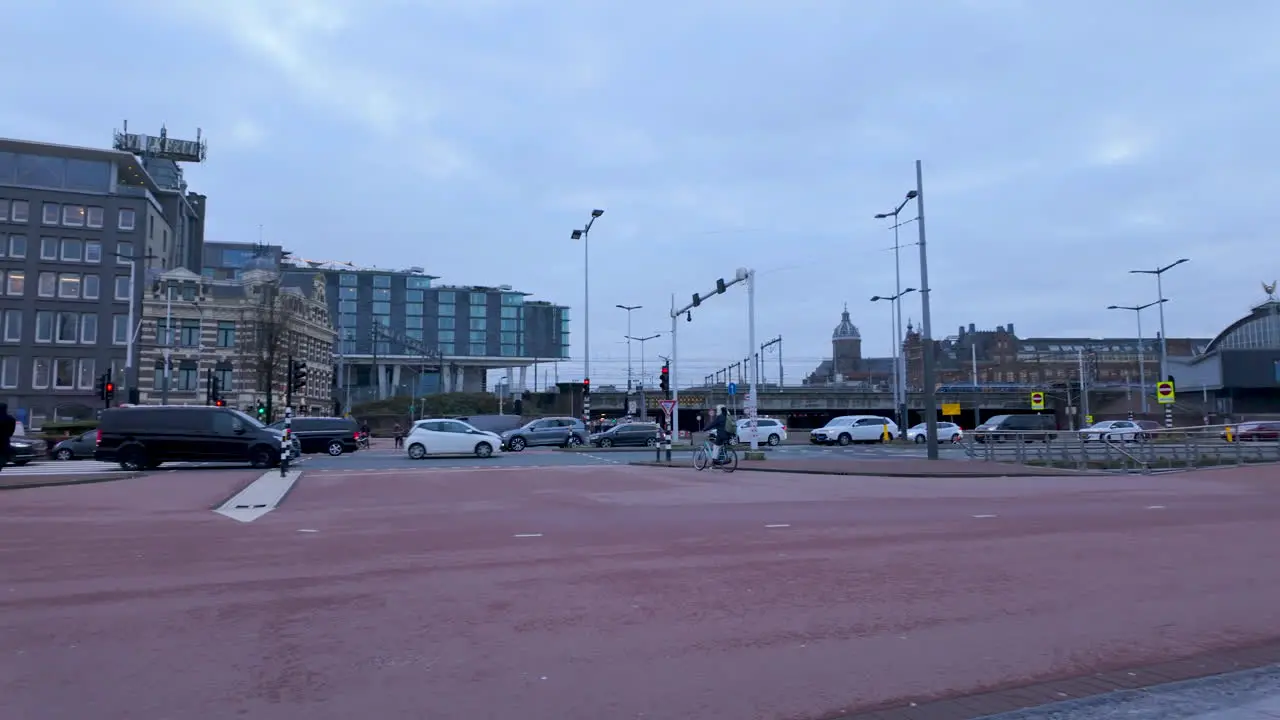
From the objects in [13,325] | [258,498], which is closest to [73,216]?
[13,325]

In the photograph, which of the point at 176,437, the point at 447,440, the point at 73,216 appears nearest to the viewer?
the point at 176,437

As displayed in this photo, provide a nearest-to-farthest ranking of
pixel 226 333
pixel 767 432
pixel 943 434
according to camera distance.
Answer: pixel 767 432
pixel 943 434
pixel 226 333

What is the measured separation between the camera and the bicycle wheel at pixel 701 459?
87.9ft

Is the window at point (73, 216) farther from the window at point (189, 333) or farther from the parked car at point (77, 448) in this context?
the parked car at point (77, 448)

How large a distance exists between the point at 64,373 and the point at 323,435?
31355mm

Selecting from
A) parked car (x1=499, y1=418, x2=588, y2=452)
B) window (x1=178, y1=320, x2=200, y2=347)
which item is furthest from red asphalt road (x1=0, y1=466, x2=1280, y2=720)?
window (x1=178, y1=320, x2=200, y2=347)

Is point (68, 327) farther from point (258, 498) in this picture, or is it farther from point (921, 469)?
point (921, 469)

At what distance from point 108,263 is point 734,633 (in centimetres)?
6828

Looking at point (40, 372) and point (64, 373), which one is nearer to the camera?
point (40, 372)

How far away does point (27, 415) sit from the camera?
199ft

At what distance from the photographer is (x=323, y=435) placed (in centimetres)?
4244

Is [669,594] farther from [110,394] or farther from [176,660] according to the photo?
[110,394]

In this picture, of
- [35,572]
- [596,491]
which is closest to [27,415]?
[596,491]

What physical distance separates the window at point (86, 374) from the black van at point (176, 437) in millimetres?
39555
